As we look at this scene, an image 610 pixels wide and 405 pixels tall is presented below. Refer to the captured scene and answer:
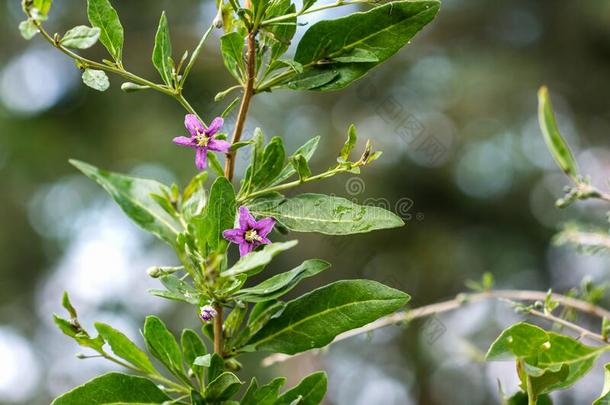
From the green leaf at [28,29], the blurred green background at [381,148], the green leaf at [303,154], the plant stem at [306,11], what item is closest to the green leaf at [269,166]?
the green leaf at [303,154]

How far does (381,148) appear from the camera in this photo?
438cm

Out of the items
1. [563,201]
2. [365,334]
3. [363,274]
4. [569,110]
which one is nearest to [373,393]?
[363,274]

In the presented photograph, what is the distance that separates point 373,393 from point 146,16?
3.17 meters

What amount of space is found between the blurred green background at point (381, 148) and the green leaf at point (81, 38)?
3.38 m

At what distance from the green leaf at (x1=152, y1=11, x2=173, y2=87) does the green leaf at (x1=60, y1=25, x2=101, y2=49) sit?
8 cm

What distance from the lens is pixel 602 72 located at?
4.62m

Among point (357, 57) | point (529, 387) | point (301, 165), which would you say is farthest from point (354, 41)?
point (529, 387)

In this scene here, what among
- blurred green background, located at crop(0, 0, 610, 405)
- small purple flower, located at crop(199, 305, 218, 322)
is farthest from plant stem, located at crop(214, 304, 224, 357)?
blurred green background, located at crop(0, 0, 610, 405)

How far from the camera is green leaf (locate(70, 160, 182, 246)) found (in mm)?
653

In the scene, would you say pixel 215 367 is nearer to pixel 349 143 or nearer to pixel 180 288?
pixel 180 288

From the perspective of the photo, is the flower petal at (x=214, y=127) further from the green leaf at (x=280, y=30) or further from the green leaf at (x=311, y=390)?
the green leaf at (x=311, y=390)

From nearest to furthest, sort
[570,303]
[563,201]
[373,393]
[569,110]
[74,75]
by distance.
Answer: [563,201]
[570,303]
[373,393]
[569,110]
[74,75]

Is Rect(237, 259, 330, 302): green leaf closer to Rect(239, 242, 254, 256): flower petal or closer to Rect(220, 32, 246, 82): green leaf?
Rect(239, 242, 254, 256): flower petal

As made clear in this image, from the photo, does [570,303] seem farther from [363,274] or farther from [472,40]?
[472,40]
